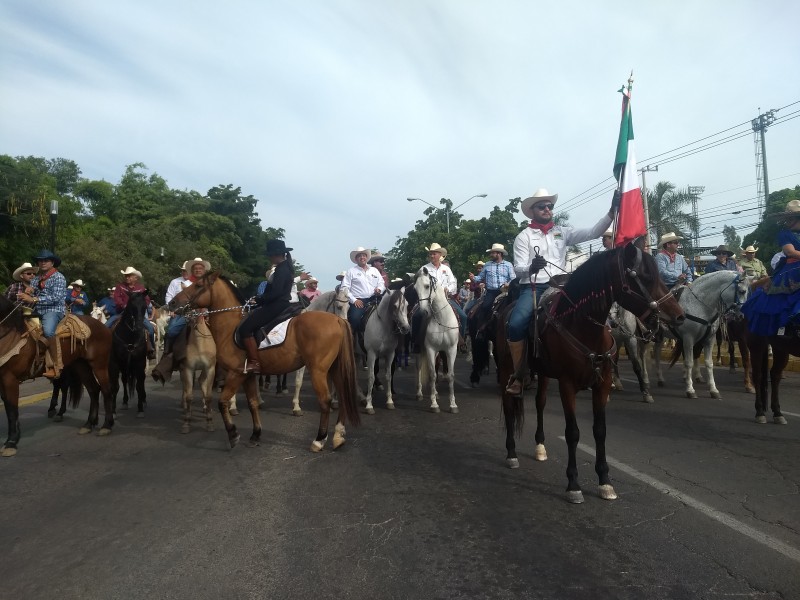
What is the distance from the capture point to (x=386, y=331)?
412 inches

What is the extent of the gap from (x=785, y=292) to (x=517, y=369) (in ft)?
14.3

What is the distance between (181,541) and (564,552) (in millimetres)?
2953

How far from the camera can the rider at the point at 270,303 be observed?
7645 millimetres

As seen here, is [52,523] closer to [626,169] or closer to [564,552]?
[564,552]

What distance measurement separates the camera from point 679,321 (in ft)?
17.1

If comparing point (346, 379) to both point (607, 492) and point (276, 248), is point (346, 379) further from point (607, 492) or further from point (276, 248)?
point (607, 492)

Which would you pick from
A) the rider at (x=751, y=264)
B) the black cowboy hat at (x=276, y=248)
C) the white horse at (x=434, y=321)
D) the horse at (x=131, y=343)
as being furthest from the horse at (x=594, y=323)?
the rider at (x=751, y=264)

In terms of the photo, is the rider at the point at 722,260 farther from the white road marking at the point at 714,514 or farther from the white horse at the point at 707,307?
the white road marking at the point at 714,514

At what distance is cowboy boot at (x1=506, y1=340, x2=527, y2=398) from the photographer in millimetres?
6145

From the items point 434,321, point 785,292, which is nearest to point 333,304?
point 434,321

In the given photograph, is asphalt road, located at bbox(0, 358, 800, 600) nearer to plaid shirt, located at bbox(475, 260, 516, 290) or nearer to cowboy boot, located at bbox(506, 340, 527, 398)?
cowboy boot, located at bbox(506, 340, 527, 398)

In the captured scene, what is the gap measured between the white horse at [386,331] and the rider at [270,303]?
2.69 meters

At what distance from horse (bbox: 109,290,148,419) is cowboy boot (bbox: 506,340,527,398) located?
6794mm

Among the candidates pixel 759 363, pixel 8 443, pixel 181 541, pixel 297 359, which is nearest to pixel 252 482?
pixel 181 541
